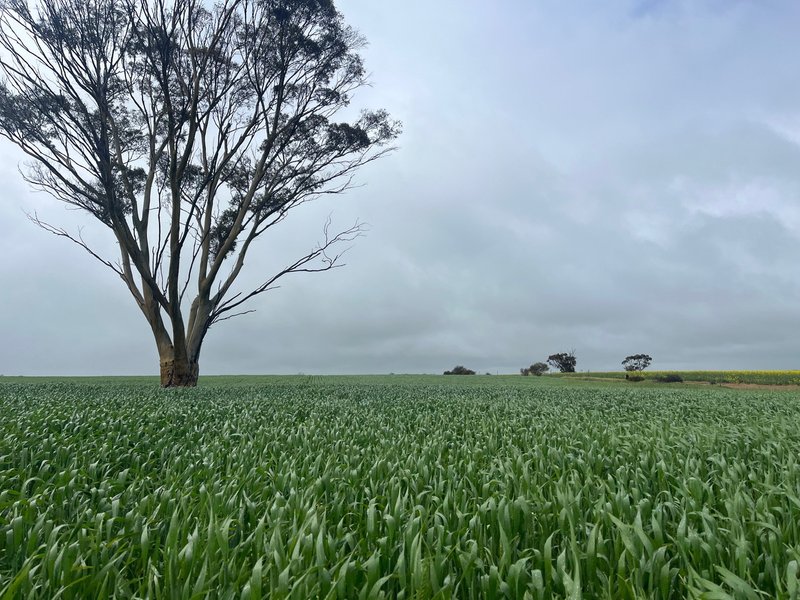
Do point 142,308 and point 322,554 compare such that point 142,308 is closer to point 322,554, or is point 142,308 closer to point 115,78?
point 115,78

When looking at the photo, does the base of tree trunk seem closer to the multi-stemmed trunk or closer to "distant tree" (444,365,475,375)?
the multi-stemmed trunk

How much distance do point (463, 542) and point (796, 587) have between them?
1667 mm

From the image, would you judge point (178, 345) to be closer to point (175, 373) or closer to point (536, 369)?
point (175, 373)

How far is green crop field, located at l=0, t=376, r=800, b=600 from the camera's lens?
2559 mm

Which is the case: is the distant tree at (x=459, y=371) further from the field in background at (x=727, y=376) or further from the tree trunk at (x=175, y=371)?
the tree trunk at (x=175, y=371)

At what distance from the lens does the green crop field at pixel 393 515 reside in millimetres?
2559

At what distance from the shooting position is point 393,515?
11.2 feet

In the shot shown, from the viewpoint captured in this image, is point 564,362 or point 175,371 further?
point 564,362

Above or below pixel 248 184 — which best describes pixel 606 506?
below

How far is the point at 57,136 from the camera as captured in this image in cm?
2053

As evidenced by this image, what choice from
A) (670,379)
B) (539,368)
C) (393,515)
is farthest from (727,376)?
(393,515)

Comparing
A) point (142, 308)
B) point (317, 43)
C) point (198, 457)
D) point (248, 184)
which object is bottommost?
point (198, 457)

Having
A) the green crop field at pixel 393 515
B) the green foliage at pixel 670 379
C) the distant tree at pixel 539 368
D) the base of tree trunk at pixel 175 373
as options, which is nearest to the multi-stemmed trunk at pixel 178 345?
the base of tree trunk at pixel 175 373

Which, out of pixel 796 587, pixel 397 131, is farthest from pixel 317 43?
pixel 796 587
